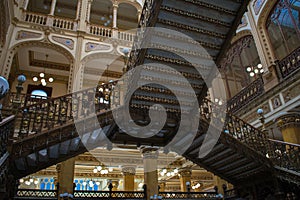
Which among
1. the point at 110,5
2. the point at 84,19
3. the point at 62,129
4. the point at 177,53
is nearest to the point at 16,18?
the point at 84,19

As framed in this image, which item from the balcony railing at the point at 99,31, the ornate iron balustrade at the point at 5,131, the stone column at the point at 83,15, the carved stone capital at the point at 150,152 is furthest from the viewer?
the balcony railing at the point at 99,31

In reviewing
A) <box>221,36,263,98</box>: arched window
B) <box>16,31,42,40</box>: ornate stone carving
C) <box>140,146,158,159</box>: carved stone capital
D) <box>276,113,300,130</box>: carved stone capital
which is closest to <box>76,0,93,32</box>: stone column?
<box>16,31,42,40</box>: ornate stone carving

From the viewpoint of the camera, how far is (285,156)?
716 cm

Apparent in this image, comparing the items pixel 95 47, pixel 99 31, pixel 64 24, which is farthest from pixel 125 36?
pixel 64 24

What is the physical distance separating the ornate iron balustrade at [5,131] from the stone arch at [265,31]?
9708 millimetres

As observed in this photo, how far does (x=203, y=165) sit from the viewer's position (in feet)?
27.0

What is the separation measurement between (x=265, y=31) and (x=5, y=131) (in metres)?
11.1

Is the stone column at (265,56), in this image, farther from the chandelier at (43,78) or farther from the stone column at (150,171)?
the chandelier at (43,78)

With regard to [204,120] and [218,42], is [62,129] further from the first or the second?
[218,42]

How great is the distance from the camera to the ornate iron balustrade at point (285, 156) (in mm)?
6988

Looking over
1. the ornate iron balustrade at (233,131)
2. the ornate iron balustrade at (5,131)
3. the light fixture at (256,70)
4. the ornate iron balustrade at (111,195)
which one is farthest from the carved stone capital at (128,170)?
the ornate iron balustrade at (5,131)

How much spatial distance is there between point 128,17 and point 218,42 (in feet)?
40.5

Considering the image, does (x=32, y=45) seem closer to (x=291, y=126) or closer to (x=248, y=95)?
(x=248, y=95)

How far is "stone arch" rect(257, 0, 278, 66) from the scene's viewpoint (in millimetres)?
10977
